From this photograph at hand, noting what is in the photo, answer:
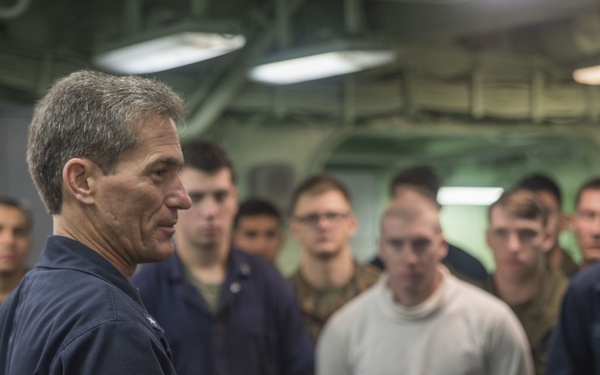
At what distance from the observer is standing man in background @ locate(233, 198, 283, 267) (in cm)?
541

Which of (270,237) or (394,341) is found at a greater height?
(270,237)

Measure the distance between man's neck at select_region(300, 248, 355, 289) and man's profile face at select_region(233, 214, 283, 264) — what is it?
0.76 metres

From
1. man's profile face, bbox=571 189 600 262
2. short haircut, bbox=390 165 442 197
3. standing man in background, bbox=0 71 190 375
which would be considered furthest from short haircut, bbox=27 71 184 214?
man's profile face, bbox=571 189 600 262

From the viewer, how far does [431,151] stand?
1045 cm

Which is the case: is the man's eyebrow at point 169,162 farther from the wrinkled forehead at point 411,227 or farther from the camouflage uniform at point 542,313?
the camouflage uniform at point 542,313

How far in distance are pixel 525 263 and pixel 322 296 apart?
1054 mm

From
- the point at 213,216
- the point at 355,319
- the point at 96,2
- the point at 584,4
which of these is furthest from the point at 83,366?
the point at 584,4

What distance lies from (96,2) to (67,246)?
563 cm

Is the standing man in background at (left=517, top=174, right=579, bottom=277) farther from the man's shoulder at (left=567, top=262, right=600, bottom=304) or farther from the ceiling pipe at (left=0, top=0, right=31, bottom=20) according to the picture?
the ceiling pipe at (left=0, top=0, right=31, bottom=20)

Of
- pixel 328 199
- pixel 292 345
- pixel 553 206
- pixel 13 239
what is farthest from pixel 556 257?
pixel 13 239

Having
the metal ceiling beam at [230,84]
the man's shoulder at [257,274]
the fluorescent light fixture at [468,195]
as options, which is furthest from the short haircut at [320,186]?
the fluorescent light fixture at [468,195]

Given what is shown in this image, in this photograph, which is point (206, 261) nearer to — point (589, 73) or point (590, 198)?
point (590, 198)

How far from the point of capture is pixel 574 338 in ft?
10.9

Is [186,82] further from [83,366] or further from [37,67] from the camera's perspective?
[83,366]
